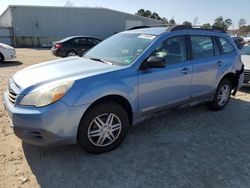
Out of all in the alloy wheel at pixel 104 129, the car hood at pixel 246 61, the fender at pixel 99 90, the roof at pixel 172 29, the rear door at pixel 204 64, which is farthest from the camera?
the car hood at pixel 246 61

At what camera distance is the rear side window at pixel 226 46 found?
5.34m

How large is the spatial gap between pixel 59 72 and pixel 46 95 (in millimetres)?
643

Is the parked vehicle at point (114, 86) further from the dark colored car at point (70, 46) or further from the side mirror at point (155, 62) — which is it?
the dark colored car at point (70, 46)

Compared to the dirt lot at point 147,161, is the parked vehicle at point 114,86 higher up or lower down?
higher up

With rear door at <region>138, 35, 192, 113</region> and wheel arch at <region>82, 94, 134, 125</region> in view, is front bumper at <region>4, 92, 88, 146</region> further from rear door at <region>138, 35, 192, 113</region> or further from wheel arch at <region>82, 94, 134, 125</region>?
rear door at <region>138, 35, 192, 113</region>

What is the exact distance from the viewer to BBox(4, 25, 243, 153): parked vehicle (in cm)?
310

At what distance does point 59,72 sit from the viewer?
3635 mm

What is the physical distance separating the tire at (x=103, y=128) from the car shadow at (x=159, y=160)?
14 cm

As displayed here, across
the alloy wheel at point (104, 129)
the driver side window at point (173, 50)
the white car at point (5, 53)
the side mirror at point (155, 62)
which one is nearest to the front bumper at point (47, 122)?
the alloy wheel at point (104, 129)

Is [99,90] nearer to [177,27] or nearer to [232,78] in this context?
[177,27]

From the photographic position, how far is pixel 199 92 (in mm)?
4855

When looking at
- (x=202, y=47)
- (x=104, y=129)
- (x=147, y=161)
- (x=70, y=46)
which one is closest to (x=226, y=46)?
(x=202, y=47)

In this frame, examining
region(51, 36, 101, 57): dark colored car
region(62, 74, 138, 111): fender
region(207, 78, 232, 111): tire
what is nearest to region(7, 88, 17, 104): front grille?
region(62, 74, 138, 111): fender

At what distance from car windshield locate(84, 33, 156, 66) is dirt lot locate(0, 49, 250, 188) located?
49.5 inches
